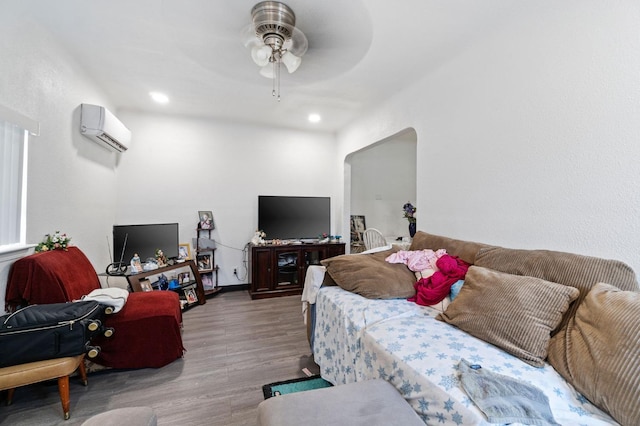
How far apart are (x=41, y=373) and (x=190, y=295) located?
6.64 ft

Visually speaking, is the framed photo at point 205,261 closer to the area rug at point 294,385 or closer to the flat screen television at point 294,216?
the flat screen television at point 294,216

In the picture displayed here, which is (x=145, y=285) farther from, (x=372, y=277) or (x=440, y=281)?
(x=440, y=281)

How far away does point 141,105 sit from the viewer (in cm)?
340

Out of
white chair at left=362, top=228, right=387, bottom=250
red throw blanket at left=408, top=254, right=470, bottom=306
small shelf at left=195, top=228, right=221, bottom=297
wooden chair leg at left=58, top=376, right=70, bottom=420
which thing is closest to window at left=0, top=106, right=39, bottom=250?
wooden chair leg at left=58, top=376, right=70, bottom=420

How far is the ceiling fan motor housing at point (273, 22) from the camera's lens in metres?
1.62

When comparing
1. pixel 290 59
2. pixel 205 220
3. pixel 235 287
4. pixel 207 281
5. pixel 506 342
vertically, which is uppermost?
pixel 290 59

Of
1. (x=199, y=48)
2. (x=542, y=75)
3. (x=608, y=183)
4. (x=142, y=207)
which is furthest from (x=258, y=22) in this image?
(x=142, y=207)

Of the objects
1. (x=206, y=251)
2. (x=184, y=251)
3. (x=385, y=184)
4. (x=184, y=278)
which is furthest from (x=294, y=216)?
(x=385, y=184)

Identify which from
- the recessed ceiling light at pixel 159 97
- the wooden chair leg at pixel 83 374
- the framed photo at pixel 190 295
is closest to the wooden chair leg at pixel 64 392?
the wooden chair leg at pixel 83 374

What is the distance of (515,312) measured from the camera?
1.27 meters

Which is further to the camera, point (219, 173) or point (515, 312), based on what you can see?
point (219, 173)

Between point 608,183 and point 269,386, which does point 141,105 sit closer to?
point 269,386

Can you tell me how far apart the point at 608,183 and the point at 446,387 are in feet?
4.30

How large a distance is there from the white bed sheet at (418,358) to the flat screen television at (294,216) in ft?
7.36
